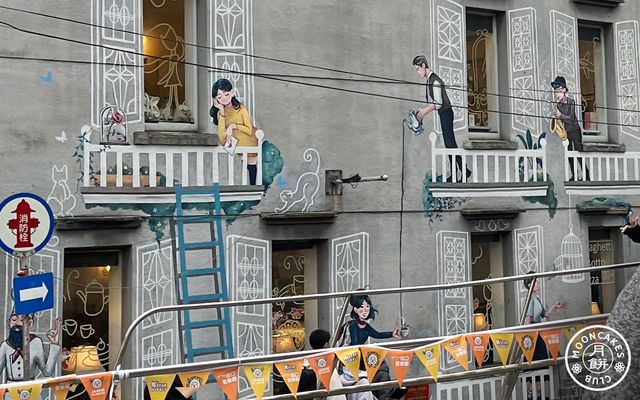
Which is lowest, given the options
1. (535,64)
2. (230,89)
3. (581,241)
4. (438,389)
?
(438,389)

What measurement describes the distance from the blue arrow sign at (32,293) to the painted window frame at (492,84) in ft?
24.5

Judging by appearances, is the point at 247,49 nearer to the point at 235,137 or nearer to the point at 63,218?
the point at 235,137

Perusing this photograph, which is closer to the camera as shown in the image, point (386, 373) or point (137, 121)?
point (386, 373)

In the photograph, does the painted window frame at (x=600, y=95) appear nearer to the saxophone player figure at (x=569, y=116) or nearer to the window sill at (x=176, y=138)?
the saxophone player figure at (x=569, y=116)

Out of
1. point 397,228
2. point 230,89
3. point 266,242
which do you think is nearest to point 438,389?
point 397,228

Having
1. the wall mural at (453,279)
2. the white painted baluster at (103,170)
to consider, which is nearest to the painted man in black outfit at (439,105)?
the wall mural at (453,279)

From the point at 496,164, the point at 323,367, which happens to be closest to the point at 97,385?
the point at 323,367

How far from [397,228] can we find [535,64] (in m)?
4.13

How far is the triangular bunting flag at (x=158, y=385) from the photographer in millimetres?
6133

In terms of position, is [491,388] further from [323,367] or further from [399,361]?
[323,367]

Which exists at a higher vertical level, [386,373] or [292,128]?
[292,128]

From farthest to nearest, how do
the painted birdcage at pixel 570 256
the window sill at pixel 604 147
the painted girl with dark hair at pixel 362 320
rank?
the window sill at pixel 604 147 → the painted birdcage at pixel 570 256 → the painted girl with dark hair at pixel 362 320

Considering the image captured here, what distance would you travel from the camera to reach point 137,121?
32.3 ft

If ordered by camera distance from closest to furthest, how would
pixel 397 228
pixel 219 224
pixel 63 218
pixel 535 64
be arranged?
1. pixel 63 218
2. pixel 219 224
3. pixel 397 228
4. pixel 535 64
